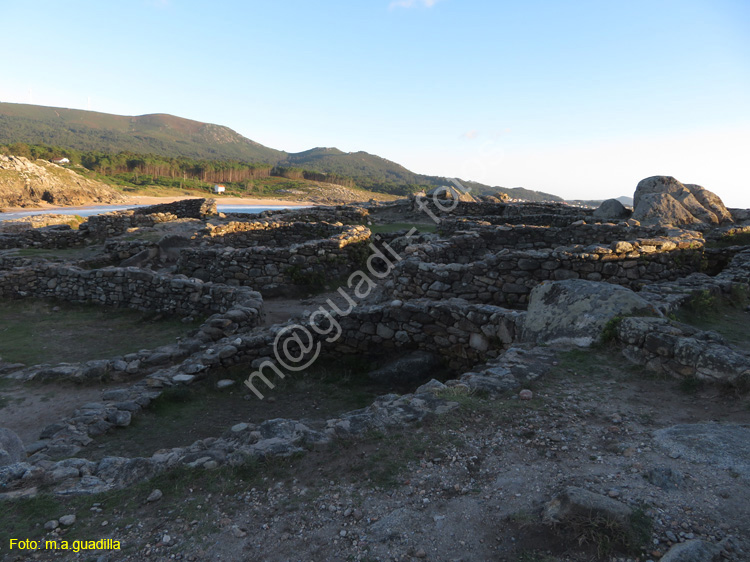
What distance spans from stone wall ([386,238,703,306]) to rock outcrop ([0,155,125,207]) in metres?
39.7

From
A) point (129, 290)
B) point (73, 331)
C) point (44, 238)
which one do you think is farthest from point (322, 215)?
point (73, 331)

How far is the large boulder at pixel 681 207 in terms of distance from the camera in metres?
16.4

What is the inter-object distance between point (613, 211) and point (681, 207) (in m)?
3.97

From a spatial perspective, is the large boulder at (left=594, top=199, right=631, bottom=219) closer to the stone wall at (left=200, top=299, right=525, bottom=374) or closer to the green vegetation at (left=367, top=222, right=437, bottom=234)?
the green vegetation at (left=367, top=222, right=437, bottom=234)

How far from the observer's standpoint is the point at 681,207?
1680 cm

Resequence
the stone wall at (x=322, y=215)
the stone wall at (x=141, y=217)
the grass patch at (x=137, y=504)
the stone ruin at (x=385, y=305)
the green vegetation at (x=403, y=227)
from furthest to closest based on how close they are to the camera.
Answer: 1. the green vegetation at (x=403, y=227)
2. the stone wall at (x=322, y=215)
3. the stone wall at (x=141, y=217)
4. the stone ruin at (x=385, y=305)
5. the grass patch at (x=137, y=504)

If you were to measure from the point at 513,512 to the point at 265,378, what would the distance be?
4940 millimetres

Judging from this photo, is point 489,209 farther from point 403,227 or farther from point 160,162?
point 160,162

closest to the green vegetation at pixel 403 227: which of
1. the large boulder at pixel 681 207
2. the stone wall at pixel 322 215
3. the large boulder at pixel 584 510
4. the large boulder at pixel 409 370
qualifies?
the stone wall at pixel 322 215

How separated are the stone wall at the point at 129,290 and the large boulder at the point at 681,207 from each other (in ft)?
50.1

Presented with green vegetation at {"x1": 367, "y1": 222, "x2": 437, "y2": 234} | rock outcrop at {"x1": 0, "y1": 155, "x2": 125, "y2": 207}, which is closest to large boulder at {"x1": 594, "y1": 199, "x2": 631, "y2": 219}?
green vegetation at {"x1": 367, "y1": 222, "x2": 437, "y2": 234}

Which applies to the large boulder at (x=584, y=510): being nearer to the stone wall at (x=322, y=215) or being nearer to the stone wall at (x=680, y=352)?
the stone wall at (x=680, y=352)

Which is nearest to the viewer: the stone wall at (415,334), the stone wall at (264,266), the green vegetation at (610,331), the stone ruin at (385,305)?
the stone ruin at (385,305)

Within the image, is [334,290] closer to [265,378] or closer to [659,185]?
[265,378]
